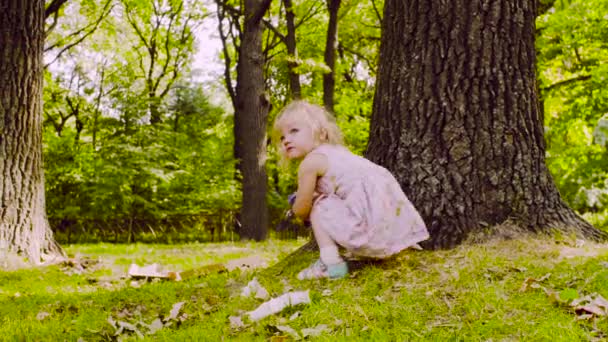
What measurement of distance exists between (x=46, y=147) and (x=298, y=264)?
52.1 ft

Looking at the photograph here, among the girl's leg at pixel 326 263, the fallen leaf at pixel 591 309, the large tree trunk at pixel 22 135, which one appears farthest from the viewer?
the large tree trunk at pixel 22 135

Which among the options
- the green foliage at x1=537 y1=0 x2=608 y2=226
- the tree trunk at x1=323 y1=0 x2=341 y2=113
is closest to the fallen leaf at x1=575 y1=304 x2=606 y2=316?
the green foliage at x1=537 y1=0 x2=608 y2=226

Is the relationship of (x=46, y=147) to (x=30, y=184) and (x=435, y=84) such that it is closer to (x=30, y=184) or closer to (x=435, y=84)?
(x=30, y=184)

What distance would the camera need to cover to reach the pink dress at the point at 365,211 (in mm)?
3559

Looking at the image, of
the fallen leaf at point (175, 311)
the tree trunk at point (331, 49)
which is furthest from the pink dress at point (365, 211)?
the tree trunk at point (331, 49)

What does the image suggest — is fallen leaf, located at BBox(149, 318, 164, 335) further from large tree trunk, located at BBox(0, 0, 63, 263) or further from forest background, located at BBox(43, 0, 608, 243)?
forest background, located at BBox(43, 0, 608, 243)

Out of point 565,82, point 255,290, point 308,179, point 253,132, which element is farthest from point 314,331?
point 565,82

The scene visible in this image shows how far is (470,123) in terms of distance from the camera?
3918 millimetres

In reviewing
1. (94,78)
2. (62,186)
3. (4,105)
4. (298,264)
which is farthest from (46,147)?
(298,264)

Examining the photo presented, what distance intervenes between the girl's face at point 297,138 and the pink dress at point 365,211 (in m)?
0.24

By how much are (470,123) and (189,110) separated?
1866 centimetres

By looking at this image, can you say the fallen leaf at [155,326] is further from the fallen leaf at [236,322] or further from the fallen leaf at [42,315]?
the fallen leaf at [42,315]

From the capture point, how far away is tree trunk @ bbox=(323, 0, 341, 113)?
598 inches

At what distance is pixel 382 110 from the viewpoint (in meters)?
4.22
